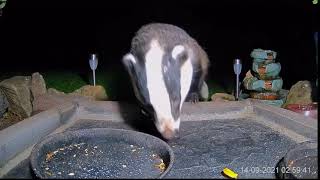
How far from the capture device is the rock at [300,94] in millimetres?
3311

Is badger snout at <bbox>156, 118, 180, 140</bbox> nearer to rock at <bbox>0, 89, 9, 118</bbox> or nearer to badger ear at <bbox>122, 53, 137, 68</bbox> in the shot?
badger ear at <bbox>122, 53, 137, 68</bbox>

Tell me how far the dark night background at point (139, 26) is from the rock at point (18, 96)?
183 cm

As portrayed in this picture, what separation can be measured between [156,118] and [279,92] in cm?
214

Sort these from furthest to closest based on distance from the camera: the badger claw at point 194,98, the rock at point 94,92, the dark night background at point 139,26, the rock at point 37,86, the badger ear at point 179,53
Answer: the dark night background at point 139,26 < the rock at point 94,92 < the rock at point 37,86 < the badger claw at point 194,98 < the badger ear at point 179,53

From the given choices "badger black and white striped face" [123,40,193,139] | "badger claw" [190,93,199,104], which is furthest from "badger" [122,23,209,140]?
"badger claw" [190,93,199,104]

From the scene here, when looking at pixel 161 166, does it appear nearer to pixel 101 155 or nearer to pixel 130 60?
pixel 101 155

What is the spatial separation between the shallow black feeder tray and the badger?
11 centimetres

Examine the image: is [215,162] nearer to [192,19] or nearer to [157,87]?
[157,87]

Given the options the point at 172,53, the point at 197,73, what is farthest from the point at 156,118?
the point at 197,73

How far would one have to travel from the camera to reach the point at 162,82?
1.77 m

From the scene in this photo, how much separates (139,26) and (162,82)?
5.24 m

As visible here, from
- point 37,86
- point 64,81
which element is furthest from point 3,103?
point 64,81

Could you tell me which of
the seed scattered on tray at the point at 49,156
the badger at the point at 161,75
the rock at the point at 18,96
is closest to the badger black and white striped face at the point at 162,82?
the badger at the point at 161,75

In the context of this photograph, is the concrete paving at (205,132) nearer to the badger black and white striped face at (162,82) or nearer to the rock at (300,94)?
the badger black and white striped face at (162,82)
